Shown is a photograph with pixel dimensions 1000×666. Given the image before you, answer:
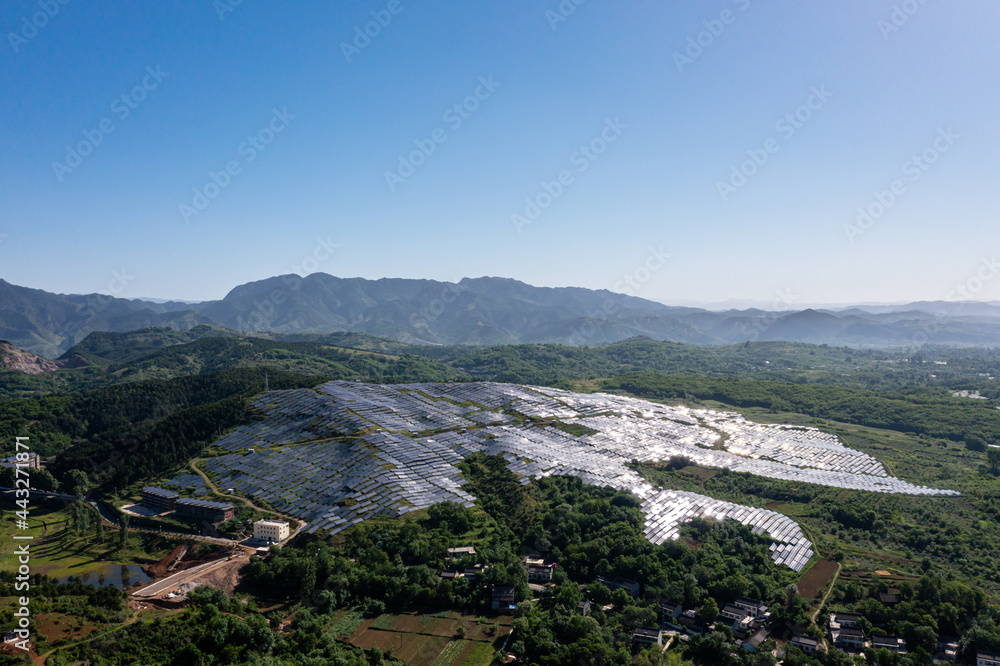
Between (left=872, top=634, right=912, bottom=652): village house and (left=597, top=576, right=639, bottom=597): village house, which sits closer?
(left=872, top=634, right=912, bottom=652): village house

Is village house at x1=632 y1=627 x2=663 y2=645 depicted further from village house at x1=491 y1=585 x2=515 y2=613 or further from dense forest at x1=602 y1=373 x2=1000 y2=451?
dense forest at x1=602 y1=373 x2=1000 y2=451

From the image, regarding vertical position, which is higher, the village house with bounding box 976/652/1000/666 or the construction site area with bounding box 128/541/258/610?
the construction site area with bounding box 128/541/258/610

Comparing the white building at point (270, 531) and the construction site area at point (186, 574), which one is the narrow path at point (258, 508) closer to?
the white building at point (270, 531)

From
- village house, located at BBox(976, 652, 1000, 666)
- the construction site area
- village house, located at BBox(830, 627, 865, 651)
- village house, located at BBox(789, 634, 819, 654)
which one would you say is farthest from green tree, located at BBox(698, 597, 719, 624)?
the construction site area

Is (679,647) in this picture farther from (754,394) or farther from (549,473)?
(754,394)

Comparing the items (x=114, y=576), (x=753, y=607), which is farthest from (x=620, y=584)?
(x=114, y=576)

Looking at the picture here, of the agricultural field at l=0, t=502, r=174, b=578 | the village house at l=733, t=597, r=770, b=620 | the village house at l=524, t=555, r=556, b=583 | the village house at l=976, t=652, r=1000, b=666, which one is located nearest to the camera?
the village house at l=976, t=652, r=1000, b=666

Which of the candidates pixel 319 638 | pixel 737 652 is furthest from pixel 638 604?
pixel 319 638

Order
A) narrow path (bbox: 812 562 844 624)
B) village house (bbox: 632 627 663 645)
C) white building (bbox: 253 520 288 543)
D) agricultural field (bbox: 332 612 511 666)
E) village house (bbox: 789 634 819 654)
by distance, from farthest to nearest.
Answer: white building (bbox: 253 520 288 543) → narrow path (bbox: 812 562 844 624) → village house (bbox: 789 634 819 654) → village house (bbox: 632 627 663 645) → agricultural field (bbox: 332 612 511 666)

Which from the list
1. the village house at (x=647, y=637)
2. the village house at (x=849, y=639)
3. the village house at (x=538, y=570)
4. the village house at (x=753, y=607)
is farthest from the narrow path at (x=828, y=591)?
the village house at (x=538, y=570)
